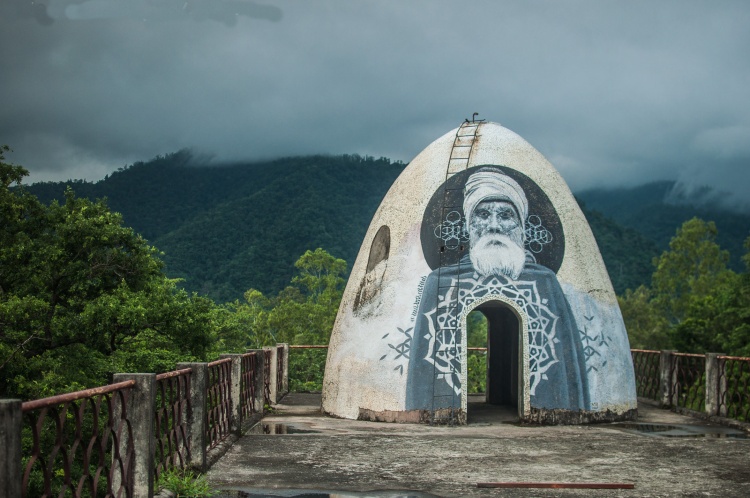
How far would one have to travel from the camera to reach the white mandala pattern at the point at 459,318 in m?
13.0

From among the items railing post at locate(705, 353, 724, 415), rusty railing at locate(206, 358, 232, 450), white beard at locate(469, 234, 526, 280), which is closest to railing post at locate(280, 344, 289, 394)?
white beard at locate(469, 234, 526, 280)

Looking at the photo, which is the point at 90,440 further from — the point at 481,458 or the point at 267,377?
the point at 267,377

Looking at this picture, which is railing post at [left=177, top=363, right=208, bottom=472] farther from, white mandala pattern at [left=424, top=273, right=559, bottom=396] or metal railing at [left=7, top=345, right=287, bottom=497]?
white mandala pattern at [left=424, top=273, right=559, bottom=396]

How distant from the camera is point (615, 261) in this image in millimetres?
59500

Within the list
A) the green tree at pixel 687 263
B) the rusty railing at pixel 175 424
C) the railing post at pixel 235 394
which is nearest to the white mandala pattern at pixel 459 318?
the railing post at pixel 235 394

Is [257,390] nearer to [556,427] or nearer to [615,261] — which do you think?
[556,427]

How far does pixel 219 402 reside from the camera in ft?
34.5

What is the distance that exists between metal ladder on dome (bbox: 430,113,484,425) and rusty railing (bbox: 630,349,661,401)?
5.80 meters

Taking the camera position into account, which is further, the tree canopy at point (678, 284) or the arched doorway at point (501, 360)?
the tree canopy at point (678, 284)

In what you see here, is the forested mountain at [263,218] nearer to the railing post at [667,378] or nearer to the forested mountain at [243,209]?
the forested mountain at [243,209]

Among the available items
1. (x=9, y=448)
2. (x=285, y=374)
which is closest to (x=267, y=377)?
(x=285, y=374)

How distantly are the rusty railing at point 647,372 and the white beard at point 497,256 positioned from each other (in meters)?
5.11

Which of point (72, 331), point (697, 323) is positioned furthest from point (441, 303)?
point (697, 323)

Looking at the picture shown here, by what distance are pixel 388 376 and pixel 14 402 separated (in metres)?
9.40
